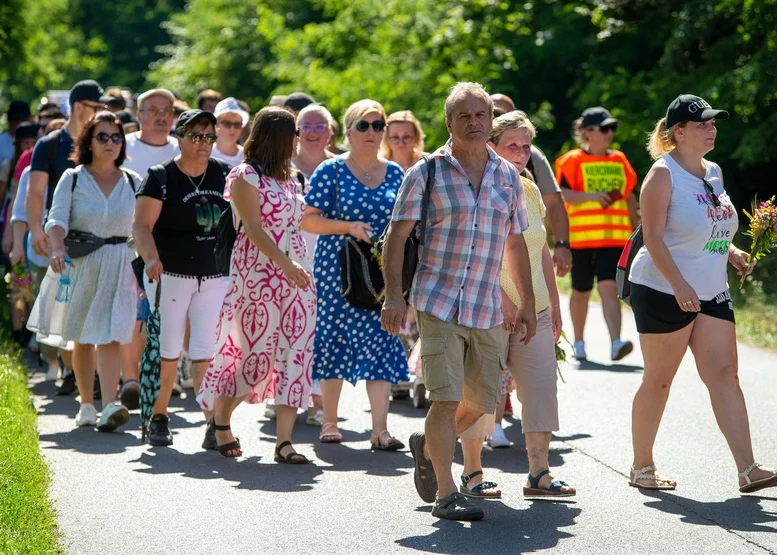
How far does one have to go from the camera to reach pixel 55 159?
410 inches

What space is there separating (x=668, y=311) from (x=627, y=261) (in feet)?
1.38

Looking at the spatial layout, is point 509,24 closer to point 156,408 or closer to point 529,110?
point 529,110

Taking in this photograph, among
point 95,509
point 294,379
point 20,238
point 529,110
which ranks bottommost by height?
point 95,509

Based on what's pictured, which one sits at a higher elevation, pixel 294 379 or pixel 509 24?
pixel 509 24

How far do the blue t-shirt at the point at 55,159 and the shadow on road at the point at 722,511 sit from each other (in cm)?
526

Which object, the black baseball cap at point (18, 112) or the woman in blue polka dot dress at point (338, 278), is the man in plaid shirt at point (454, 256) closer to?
the woman in blue polka dot dress at point (338, 278)

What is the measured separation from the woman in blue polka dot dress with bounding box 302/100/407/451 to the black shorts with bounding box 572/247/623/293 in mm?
4057

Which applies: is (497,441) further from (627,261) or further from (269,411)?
(269,411)

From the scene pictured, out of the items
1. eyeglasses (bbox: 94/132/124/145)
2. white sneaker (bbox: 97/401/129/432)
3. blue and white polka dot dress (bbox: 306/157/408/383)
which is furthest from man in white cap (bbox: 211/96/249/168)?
white sneaker (bbox: 97/401/129/432)

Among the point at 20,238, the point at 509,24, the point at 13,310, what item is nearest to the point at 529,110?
the point at 509,24

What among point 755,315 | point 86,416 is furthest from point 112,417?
point 755,315

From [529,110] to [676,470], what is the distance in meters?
17.6

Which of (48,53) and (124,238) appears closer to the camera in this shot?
(124,238)

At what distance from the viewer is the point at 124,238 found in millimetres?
9602
